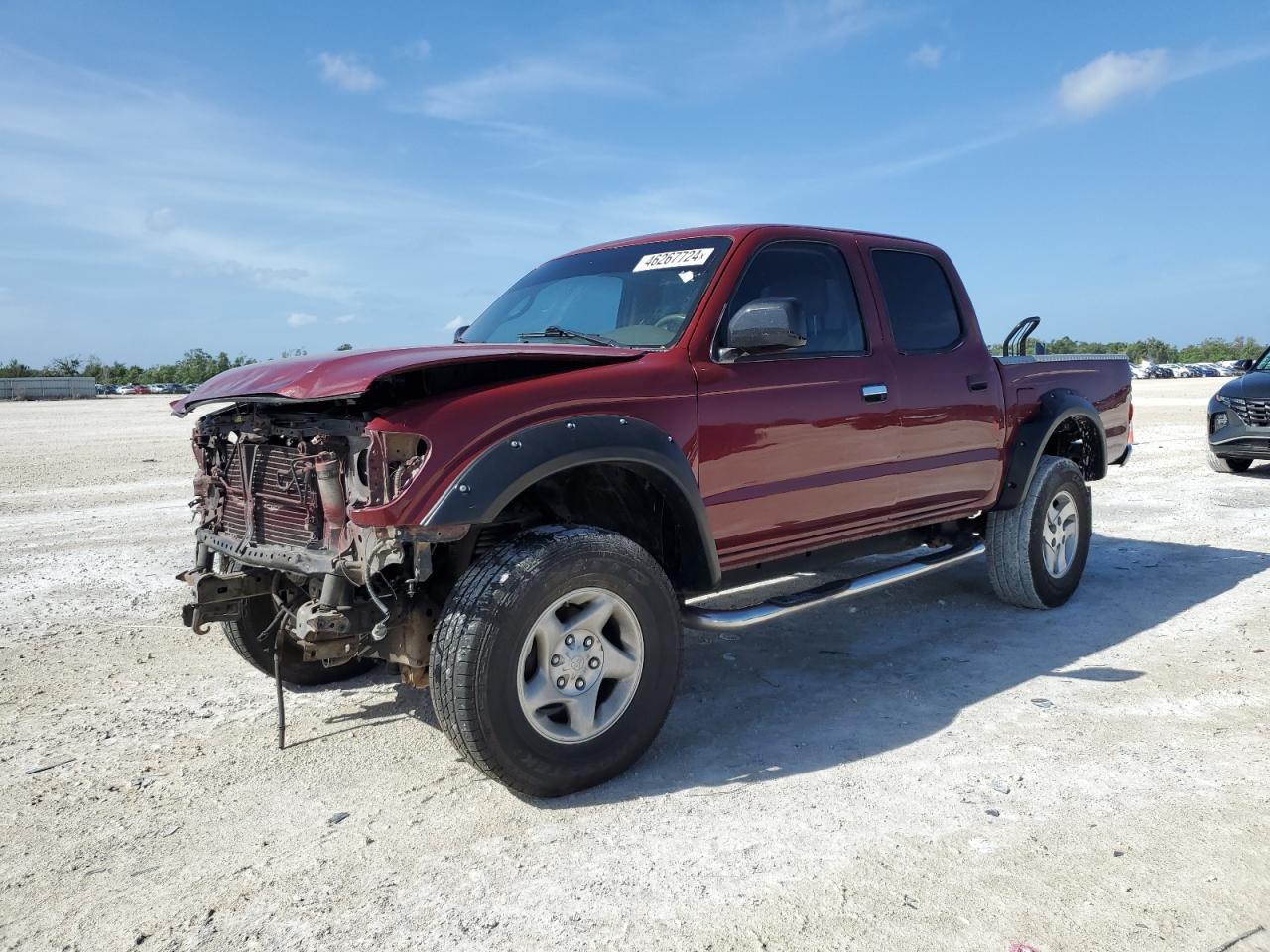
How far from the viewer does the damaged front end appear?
299 centimetres

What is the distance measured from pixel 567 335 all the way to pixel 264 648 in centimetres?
195

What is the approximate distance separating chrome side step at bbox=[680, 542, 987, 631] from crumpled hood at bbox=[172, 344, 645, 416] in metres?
1.04

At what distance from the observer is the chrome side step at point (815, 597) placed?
3.67 metres

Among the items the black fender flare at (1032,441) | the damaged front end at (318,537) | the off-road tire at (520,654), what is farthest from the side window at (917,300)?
the damaged front end at (318,537)

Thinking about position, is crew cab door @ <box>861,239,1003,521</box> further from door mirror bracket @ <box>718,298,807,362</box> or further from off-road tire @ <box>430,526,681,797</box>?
off-road tire @ <box>430,526,681,797</box>

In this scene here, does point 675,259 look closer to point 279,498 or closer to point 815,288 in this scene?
point 815,288

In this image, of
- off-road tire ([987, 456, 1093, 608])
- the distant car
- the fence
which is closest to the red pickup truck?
off-road tire ([987, 456, 1093, 608])

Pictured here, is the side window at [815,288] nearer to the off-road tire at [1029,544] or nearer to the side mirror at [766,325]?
the side mirror at [766,325]

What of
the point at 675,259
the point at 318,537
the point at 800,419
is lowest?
the point at 318,537

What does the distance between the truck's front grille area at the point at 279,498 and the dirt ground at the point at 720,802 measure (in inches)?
34.3

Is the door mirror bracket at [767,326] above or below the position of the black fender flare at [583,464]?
above

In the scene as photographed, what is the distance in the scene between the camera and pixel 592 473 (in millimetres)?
3672

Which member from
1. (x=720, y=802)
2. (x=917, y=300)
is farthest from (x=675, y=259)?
(x=720, y=802)

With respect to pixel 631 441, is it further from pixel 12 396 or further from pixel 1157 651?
pixel 12 396
